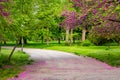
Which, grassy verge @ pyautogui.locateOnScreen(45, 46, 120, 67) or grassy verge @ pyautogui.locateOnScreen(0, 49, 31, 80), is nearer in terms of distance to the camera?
grassy verge @ pyautogui.locateOnScreen(0, 49, 31, 80)

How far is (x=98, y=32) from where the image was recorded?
30500 mm

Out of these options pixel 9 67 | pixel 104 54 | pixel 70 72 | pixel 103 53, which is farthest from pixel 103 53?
pixel 70 72

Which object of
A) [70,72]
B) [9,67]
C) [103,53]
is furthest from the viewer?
[103,53]

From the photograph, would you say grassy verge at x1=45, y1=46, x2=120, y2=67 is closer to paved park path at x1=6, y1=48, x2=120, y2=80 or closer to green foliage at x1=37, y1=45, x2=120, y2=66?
green foliage at x1=37, y1=45, x2=120, y2=66

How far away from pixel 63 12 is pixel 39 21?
2.61m

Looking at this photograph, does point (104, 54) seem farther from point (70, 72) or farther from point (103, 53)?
point (70, 72)

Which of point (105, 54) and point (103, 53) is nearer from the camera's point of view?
point (105, 54)

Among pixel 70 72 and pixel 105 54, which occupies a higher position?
pixel 70 72

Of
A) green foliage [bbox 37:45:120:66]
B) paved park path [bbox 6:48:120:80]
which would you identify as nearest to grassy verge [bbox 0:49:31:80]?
paved park path [bbox 6:48:120:80]

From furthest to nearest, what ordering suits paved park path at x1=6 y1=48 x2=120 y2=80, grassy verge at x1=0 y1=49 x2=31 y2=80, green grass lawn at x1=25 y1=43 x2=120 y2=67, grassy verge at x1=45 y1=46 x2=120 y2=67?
green grass lawn at x1=25 y1=43 x2=120 y2=67, grassy verge at x1=45 y1=46 x2=120 y2=67, grassy verge at x1=0 y1=49 x2=31 y2=80, paved park path at x1=6 y1=48 x2=120 y2=80

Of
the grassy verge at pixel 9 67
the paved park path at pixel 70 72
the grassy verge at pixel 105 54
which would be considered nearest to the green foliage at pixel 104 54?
the grassy verge at pixel 105 54

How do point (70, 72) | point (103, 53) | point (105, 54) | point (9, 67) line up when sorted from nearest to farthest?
point (70, 72) → point (9, 67) → point (105, 54) → point (103, 53)

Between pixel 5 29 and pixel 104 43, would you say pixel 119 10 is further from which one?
pixel 104 43

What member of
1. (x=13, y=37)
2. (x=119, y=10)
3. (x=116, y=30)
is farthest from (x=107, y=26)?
(x=13, y=37)
